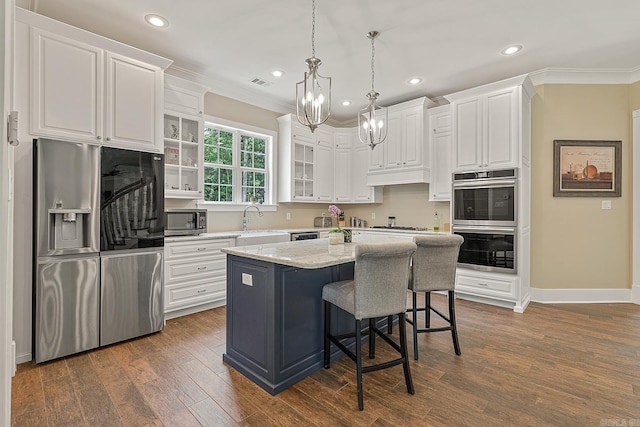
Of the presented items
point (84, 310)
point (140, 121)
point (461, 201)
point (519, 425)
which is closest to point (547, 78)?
point (461, 201)

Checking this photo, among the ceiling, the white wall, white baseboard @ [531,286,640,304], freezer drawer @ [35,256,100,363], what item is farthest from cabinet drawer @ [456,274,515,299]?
the white wall

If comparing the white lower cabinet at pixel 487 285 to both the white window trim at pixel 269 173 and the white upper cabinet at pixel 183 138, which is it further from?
the white upper cabinet at pixel 183 138

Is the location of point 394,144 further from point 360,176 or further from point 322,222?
point 322,222

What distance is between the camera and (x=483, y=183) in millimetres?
4039

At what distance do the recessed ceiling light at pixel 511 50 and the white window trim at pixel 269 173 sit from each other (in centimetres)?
334

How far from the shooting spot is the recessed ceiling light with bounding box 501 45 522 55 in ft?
11.4

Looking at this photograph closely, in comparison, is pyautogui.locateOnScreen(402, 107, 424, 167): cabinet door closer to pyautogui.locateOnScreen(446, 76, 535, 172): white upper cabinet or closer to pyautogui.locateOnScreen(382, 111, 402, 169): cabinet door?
pyautogui.locateOnScreen(382, 111, 402, 169): cabinet door

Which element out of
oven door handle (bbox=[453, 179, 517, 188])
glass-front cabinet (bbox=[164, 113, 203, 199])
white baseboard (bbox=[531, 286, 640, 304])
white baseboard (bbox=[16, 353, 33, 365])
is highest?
glass-front cabinet (bbox=[164, 113, 203, 199])

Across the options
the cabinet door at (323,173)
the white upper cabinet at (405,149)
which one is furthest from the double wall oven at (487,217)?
the cabinet door at (323,173)

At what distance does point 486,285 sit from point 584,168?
80.7 inches

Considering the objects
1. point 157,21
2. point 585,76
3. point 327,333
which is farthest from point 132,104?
point 585,76

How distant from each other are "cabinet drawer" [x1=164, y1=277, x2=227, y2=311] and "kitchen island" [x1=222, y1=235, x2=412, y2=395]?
50.5 inches

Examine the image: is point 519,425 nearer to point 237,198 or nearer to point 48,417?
point 48,417

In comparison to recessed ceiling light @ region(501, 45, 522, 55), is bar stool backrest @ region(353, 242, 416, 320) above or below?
below
